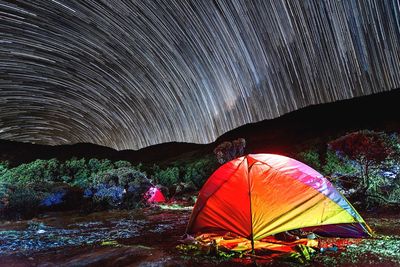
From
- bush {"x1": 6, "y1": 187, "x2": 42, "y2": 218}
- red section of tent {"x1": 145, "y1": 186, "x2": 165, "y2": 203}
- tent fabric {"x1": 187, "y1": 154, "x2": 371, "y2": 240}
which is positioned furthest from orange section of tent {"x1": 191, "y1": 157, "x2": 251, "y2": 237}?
red section of tent {"x1": 145, "y1": 186, "x2": 165, "y2": 203}

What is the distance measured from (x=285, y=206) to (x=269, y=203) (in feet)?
1.07

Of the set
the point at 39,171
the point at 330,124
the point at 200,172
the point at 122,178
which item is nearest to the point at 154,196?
the point at 122,178

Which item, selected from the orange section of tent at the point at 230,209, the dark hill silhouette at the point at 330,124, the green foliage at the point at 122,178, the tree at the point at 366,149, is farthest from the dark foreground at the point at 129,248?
the dark hill silhouette at the point at 330,124

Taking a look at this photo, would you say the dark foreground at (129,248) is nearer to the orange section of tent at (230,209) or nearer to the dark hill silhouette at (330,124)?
the orange section of tent at (230,209)

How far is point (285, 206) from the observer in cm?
682

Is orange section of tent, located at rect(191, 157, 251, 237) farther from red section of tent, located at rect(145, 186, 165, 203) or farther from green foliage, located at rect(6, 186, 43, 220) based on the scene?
red section of tent, located at rect(145, 186, 165, 203)

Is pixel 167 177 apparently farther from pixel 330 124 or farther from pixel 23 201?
pixel 330 124

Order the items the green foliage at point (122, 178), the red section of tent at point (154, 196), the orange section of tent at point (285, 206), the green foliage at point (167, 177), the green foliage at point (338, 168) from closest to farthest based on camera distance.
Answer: the orange section of tent at point (285, 206)
the green foliage at point (338, 168)
the green foliage at point (122, 178)
the red section of tent at point (154, 196)
the green foliage at point (167, 177)

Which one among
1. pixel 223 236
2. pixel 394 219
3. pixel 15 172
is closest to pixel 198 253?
pixel 223 236

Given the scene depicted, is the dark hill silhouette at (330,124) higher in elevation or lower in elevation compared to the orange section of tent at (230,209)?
higher

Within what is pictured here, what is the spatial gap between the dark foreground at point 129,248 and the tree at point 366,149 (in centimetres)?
233

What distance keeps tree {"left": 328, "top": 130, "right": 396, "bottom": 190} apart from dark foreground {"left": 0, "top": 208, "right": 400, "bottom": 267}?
7.65ft

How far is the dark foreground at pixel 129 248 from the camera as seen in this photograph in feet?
19.7

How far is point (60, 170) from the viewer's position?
30359 mm
